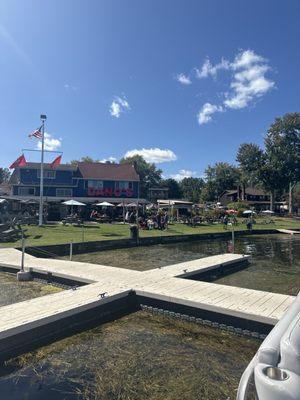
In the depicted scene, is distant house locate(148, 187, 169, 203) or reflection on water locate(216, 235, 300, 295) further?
distant house locate(148, 187, 169, 203)

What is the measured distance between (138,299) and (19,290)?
3.31 meters

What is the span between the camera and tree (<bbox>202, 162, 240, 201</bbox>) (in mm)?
90062

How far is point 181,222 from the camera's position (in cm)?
3634

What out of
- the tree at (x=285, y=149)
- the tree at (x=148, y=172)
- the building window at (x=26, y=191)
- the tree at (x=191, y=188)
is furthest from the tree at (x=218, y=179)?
the building window at (x=26, y=191)

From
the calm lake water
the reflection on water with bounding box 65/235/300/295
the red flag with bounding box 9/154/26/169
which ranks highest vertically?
the red flag with bounding box 9/154/26/169

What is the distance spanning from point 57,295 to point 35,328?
5.24 ft

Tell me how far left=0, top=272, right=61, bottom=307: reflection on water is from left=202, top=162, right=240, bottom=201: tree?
8159cm

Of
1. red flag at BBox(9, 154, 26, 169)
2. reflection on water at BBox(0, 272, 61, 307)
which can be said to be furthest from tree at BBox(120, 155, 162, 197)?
reflection on water at BBox(0, 272, 61, 307)

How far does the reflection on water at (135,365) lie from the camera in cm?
434

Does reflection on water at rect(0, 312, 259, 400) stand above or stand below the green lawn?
below

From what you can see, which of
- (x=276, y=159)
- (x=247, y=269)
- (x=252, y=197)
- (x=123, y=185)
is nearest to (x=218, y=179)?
(x=252, y=197)

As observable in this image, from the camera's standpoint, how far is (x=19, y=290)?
883cm

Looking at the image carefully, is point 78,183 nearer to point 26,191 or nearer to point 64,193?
point 64,193

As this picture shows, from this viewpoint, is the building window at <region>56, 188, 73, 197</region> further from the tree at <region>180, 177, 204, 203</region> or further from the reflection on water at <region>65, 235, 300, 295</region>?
the tree at <region>180, 177, 204, 203</region>
